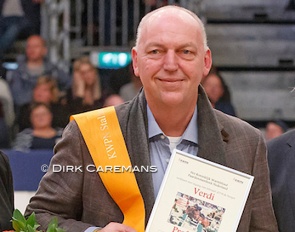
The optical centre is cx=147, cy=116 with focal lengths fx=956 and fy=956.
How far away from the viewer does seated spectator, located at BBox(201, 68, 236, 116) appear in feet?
26.8

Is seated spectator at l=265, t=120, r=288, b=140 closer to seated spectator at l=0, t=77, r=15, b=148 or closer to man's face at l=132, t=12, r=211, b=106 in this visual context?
seated spectator at l=0, t=77, r=15, b=148

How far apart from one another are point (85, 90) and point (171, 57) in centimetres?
513

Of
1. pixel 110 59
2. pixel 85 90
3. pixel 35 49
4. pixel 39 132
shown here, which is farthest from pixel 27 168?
pixel 110 59

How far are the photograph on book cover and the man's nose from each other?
27cm

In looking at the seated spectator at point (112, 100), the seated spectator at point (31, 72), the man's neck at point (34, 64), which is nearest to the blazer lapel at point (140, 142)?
the seated spectator at point (112, 100)

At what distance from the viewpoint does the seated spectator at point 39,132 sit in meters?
7.32

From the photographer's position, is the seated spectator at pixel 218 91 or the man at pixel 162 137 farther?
the seated spectator at pixel 218 91

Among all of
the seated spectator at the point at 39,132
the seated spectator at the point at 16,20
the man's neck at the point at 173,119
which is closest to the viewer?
the man's neck at the point at 173,119

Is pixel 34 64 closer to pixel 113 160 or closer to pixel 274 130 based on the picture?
pixel 274 130

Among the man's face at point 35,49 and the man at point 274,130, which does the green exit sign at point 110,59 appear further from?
the man at point 274,130

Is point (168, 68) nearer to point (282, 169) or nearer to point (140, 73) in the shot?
point (140, 73)

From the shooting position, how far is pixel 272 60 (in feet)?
32.8

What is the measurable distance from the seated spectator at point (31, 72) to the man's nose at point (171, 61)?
16.9 ft

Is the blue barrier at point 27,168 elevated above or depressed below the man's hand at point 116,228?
below
